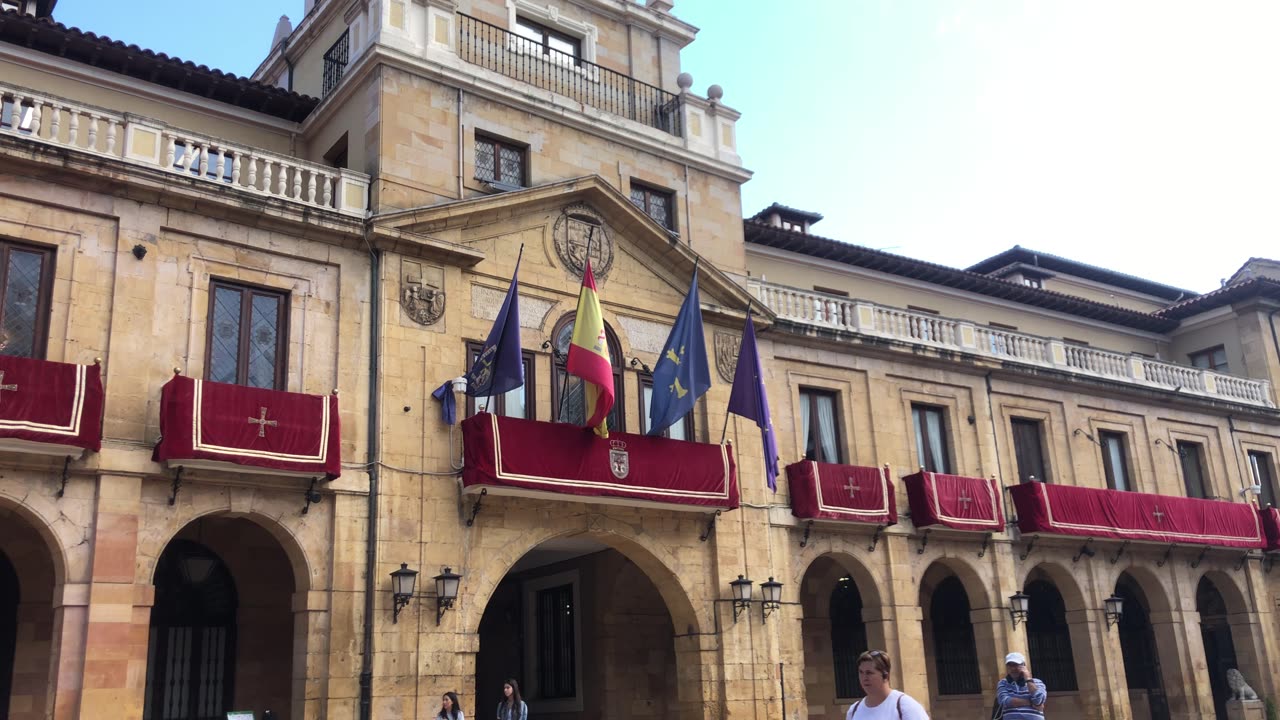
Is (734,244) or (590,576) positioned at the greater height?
(734,244)

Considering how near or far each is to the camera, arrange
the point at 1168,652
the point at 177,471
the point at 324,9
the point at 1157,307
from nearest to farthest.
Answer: the point at 177,471, the point at 324,9, the point at 1168,652, the point at 1157,307

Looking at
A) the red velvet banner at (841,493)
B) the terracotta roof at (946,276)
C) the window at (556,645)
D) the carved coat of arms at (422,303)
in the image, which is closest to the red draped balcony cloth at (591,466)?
the carved coat of arms at (422,303)

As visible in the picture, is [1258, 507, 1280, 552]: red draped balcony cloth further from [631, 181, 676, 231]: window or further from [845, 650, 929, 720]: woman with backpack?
[845, 650, 929, 720]: woman with backpack

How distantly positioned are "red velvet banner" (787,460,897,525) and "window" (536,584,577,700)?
5.40m

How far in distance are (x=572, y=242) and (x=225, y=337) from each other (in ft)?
21.7

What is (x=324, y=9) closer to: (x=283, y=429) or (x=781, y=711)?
(x=283, y=429)

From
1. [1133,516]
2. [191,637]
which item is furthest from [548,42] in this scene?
[1133,516]

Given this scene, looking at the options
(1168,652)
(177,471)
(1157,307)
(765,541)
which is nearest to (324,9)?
(177,471)

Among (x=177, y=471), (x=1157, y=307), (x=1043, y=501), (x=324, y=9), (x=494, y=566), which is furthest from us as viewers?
(x=1157, y=307)

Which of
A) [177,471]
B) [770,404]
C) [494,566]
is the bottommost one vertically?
[494,566]

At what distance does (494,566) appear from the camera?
18.6m

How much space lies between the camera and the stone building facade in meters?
16.4

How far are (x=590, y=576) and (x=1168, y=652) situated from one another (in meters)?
15.0

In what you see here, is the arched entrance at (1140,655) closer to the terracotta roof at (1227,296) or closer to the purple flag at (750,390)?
the terracotta roof at (1227,296)
